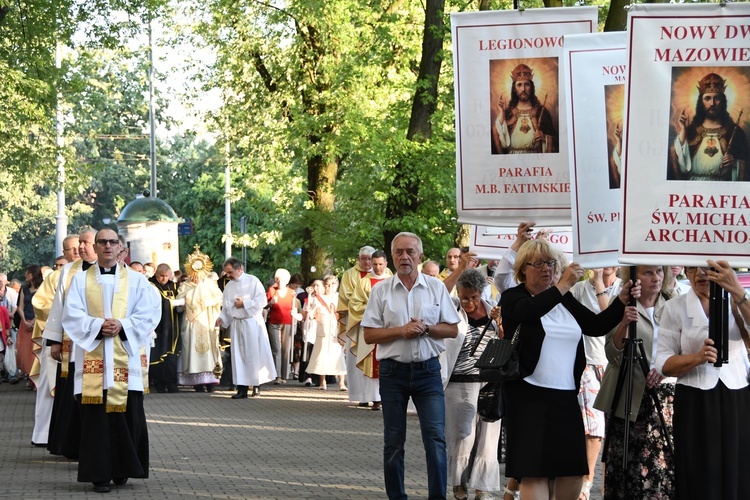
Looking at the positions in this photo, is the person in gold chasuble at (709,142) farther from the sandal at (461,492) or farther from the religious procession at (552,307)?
the sandal at (461,492)

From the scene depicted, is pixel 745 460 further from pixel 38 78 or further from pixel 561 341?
pixel 38 78

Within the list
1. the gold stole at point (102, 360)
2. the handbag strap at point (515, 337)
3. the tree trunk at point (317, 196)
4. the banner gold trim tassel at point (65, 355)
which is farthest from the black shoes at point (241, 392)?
the handbag strap at point (515, 337)

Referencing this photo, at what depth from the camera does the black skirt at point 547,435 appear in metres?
7.96

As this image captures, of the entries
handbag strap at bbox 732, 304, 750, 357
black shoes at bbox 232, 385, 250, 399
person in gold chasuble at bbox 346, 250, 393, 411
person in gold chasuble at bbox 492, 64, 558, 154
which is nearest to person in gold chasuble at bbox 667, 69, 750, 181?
handbag strap at bbox 732, 304, 750, 357

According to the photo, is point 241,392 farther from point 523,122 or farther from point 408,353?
point 523,122

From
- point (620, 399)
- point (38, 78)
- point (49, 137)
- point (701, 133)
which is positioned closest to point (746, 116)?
point (701, 133)

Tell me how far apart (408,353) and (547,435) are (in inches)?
94.6

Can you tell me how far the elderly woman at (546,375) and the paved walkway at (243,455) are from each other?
138 inches

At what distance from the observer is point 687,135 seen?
744cm

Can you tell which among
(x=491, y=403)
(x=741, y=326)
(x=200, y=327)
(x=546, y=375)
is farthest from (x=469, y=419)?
(x=200, y=327)

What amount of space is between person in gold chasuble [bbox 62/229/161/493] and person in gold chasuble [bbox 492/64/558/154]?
13.7ft

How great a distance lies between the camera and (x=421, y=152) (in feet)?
77.2

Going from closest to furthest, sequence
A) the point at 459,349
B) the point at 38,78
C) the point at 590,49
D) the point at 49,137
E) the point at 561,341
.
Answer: the point at 561,341, the point at 590,49, the point at 459,349, the point at 38,78, the point at 49,137

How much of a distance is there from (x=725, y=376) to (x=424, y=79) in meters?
16.1
